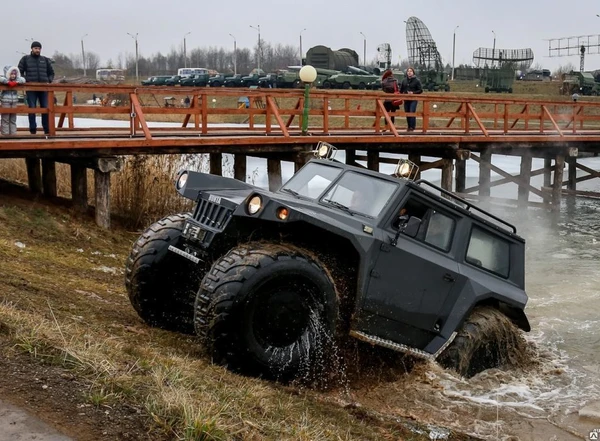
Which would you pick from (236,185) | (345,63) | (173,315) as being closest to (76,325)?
(173,315)

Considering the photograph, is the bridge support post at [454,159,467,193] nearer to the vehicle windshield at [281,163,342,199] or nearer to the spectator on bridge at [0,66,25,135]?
the spectator on bridge at [0,66,25,135]

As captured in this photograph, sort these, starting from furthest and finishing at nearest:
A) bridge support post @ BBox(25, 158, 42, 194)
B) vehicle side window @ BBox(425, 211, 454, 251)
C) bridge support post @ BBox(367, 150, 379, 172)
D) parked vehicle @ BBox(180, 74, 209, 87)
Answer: parked vehicle @ BBox(180, 74, 209, 87)
bridge support post @ BBox(367, 150, 379, 172)
bridge support post @ BBox(25, 158, 42, 194)
vehicle side window @ BBox(425, 211, 454, 251)

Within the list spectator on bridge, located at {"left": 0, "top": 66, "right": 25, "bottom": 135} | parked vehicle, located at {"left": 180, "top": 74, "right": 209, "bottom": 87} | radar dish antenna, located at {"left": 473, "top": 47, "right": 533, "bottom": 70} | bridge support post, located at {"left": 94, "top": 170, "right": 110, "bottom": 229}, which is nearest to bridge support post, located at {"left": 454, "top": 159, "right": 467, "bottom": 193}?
bridge support post, located at {"left": 94, "top": 170, "right": 110, "bottom": 229}

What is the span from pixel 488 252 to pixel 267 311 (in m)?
2.95

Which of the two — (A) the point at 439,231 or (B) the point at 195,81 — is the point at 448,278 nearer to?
(A) the point at 439,231

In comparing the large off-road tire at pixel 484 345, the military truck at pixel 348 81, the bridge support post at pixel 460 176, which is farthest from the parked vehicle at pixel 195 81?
the large off-road tire at pixel 484 345

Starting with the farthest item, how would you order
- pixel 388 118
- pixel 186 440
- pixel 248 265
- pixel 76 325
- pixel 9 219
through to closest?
pixel 388 118 → pixel 9 219 → pixel 76 325 → pixel 248 265 → pixel 186 440

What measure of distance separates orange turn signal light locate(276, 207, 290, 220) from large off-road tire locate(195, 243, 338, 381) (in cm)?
26

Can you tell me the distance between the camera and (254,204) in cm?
638

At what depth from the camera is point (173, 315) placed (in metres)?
7.63

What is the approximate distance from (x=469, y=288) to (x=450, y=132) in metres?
13.5

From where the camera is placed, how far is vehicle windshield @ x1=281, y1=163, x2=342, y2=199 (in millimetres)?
7730

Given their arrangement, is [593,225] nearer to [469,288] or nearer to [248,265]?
[469,288]

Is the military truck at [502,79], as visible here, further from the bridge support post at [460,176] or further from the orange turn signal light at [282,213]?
the orange turn signal light at [282,213]
